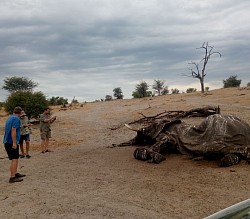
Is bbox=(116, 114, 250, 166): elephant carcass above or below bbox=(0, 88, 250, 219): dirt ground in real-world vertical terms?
above

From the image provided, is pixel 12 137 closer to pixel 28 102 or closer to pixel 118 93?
pixel 28 102

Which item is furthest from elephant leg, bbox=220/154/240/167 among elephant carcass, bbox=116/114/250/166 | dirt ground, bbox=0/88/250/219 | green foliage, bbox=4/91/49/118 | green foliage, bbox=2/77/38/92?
green foliage, bbox=2/77/38/92

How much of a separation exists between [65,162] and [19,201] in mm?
4320

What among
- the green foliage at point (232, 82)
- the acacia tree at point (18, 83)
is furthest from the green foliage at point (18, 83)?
the green foliage at point (232, 82)

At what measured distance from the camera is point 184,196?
7.21 meters

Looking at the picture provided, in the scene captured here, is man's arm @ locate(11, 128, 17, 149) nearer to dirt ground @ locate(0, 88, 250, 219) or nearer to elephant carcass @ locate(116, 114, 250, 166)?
dirt ground @ locate(0, 88, 250, 219)

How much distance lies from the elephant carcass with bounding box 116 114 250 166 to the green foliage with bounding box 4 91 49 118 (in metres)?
14.2

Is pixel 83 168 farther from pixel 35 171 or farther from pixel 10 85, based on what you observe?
pixel 10 85

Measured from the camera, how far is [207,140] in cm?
990

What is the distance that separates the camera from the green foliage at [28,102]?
24.2m

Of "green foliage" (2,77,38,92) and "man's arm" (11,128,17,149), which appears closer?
"man's arm" (11,128,17,149)

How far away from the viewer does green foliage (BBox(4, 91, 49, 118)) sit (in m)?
→ 24.2

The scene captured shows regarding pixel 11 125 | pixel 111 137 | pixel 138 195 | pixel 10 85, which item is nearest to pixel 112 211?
pixel 138 195

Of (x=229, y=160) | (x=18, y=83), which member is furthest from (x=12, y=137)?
(x=18, y=83)
